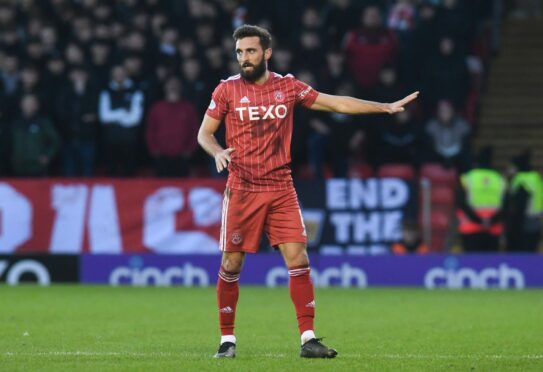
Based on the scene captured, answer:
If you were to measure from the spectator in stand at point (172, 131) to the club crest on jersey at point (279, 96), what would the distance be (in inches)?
384

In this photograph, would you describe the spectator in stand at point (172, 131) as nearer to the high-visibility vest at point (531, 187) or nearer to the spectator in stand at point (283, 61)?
the spectator in stand at point (283, 61)

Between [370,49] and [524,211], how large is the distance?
3712mm

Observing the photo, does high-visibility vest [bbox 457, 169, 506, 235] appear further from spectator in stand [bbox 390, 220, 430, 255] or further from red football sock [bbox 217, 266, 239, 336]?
red football sock [bbox 217, 266, 239, 336]

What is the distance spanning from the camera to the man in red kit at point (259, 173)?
30.2ft

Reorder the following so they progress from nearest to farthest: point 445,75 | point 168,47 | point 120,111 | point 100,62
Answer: point 120,111, point 445,75, point 100,62, point 168,47

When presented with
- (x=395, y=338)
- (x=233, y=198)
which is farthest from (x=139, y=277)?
(x=233, y=198)

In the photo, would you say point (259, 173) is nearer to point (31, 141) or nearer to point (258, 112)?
point (258, 112)

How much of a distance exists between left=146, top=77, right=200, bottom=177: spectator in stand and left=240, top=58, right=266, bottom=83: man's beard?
980 cm

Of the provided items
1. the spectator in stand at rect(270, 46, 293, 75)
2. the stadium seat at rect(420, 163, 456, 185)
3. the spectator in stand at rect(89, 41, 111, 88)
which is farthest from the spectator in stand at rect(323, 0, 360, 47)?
the spectator in stand at rect(89, 41, 111, 88)

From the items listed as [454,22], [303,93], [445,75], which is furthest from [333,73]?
[303,93]

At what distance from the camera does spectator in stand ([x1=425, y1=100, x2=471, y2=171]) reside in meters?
19.2

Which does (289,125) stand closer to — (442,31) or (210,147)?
(210,147)

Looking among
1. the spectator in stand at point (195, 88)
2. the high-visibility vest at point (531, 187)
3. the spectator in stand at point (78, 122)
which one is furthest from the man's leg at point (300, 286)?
the spectator in stand at point (78, 122)

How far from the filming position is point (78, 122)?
1917 cm
